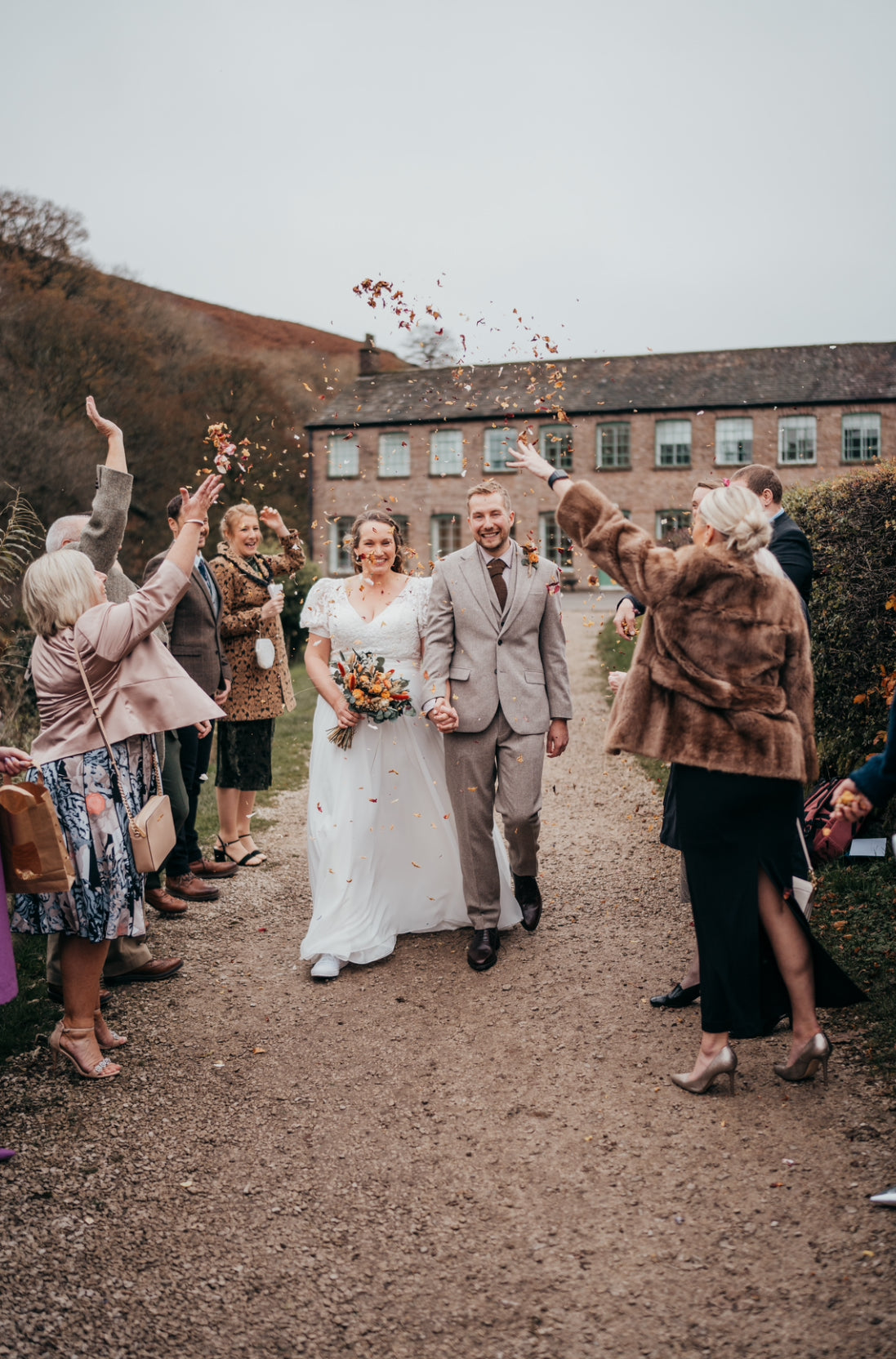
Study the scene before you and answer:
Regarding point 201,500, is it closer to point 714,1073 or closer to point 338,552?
point 714,1073

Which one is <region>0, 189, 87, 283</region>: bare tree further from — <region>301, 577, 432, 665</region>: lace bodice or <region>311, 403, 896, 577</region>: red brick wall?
<region>301, 577, 432, 665</region>: lace bodice

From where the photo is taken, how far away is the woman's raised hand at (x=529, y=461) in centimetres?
451

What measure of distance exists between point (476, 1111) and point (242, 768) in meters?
4.10

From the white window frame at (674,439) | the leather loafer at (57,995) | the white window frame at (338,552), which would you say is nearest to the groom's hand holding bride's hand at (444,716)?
the leather loafer at (57,995)

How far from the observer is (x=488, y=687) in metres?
5.66

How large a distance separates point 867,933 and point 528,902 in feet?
6.12

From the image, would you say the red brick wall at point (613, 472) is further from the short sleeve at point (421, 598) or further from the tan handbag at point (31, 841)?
the tan handbag at point (31, 841)

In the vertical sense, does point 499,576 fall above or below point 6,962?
above

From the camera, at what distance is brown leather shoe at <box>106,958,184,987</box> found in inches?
221

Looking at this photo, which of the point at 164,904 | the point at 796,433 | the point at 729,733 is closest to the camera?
the point at 729,733

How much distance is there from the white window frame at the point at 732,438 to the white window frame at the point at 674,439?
3.55ft

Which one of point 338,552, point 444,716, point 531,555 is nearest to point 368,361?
point 338,552

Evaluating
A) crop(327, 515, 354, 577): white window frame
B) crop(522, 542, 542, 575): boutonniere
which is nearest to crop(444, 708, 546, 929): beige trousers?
crop(522, 542, 542, 575): boutonniere

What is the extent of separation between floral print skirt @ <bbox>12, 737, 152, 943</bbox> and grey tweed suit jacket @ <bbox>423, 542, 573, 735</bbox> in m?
1.84
